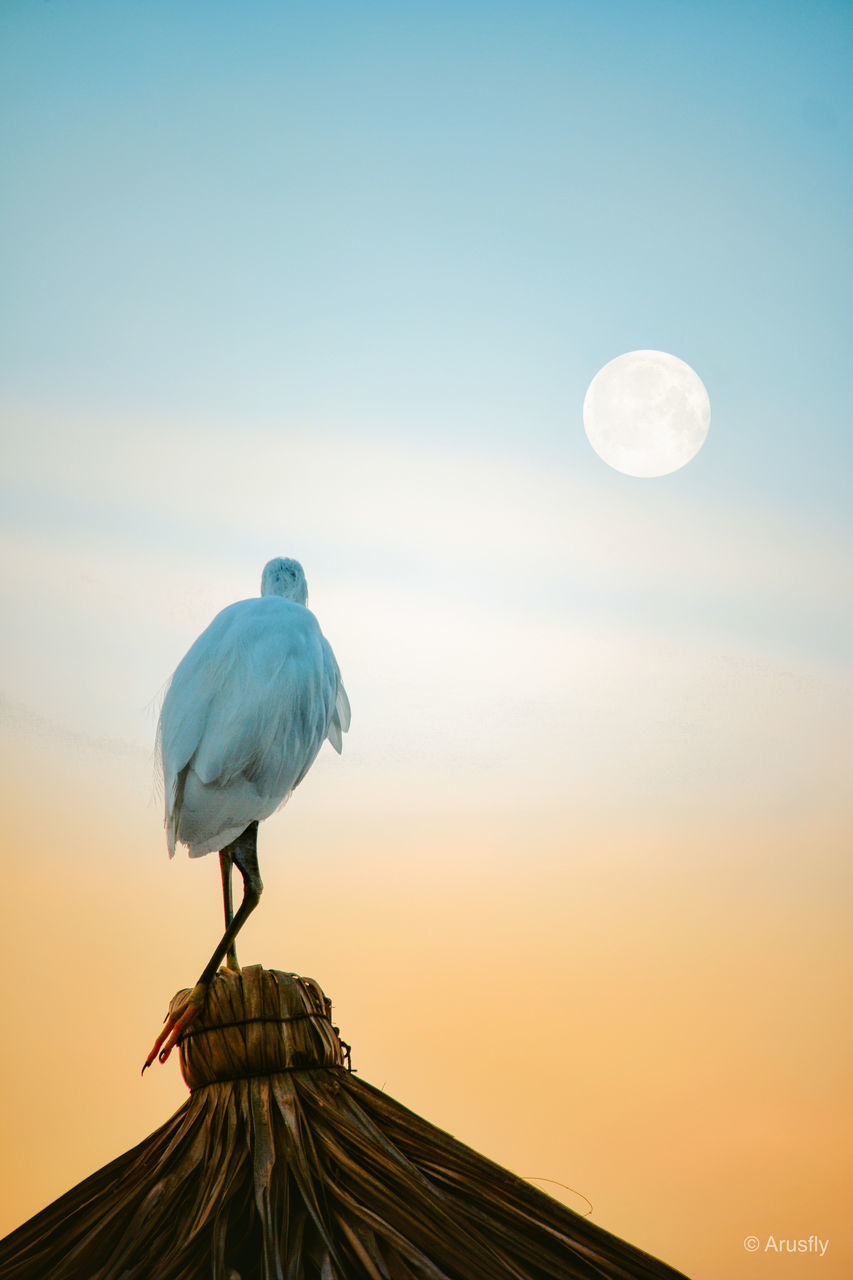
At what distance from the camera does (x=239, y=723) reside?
356cm

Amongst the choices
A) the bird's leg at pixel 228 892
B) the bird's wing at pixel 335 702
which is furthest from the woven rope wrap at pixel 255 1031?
the bird's wing at pixel 335 702

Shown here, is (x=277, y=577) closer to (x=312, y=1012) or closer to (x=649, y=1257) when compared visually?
(x=312, y=1012)

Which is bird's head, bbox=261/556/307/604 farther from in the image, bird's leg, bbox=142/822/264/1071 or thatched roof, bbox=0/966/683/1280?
thatched roof, bbox=0/966/683/1280

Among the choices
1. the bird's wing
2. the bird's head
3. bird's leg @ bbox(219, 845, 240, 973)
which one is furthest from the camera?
the bird's head

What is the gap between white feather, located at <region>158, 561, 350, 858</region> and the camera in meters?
3.52

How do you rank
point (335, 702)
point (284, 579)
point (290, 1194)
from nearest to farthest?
point (290, 1194) < point (335, 702) < point (284, 579)

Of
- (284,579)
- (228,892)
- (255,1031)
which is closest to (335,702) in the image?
(284,579)

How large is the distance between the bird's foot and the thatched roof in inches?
1.2

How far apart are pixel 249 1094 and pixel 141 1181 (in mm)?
286

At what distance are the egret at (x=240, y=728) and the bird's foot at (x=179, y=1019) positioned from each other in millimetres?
612

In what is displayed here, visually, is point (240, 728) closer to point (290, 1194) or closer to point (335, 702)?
point (335, 702)

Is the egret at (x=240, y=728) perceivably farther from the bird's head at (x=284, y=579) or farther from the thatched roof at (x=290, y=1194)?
the thatched roof at (x=290, y=1194)

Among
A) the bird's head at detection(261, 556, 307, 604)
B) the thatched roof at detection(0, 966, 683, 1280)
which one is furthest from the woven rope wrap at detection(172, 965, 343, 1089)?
the bird's head at detection(261, 556, 307, 604)

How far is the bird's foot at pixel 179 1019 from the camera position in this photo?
105 inches
